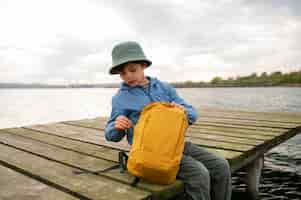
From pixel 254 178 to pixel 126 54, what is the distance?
358 centimetres

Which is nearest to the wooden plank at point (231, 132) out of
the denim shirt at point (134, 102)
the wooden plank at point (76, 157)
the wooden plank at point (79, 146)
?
the wooden plank at point (79, 146)

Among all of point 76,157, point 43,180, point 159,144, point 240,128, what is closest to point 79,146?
point 76,157

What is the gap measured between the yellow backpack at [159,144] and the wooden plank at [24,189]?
1.79 ft

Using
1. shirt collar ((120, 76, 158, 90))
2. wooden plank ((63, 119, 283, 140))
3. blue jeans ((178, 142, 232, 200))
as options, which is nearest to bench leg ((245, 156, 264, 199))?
wooden plank ((63, 119, 283, 140))

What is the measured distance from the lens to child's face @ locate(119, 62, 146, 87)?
2.76m

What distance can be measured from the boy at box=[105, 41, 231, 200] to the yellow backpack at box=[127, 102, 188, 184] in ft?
0.78

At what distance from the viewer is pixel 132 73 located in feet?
9.08

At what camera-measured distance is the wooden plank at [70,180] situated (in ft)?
7.11

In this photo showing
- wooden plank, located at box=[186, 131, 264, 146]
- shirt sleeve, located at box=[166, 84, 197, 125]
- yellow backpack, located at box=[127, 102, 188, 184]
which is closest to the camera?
yellow backpack, located at box=[127, 102, 188, 184]

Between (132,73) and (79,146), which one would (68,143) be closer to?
(79,146)

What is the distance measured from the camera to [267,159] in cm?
752

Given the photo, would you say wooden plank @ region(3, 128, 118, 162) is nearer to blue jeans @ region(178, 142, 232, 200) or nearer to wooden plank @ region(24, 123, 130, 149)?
wooden plank @ region(24, 123, 130, 149)

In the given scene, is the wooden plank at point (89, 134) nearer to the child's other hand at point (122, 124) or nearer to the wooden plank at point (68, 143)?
the wooden plank at point (68, 143)

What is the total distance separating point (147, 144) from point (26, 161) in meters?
1.58
